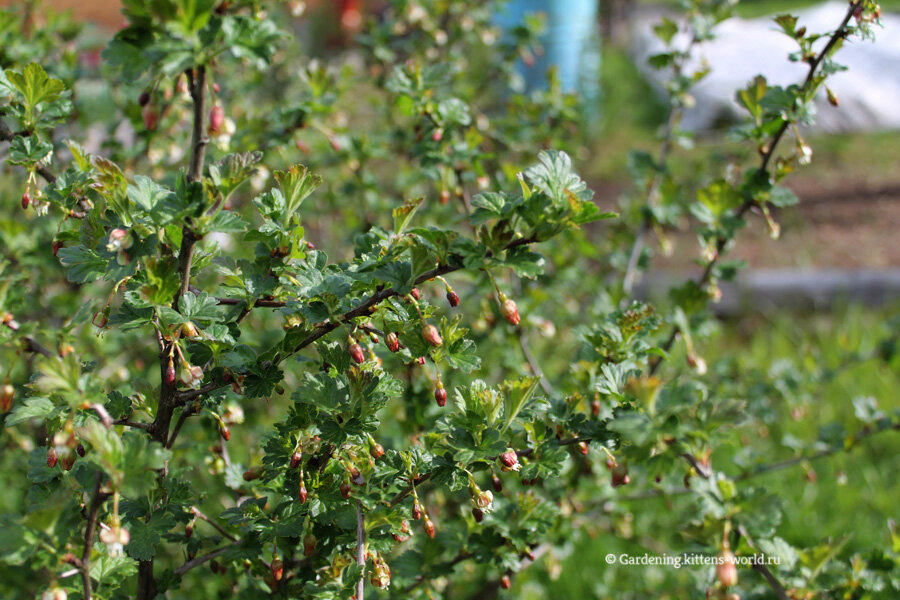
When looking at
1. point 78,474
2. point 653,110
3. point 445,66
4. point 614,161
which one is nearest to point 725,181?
point 445,66

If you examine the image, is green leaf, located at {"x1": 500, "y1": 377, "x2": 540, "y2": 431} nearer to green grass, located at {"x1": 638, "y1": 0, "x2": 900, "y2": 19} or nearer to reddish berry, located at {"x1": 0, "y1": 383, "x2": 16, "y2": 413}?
reddish berry, located at {"x1": 0, "y1": 383, "x2": 16, "y2": 413}

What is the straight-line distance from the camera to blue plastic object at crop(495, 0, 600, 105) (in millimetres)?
6113

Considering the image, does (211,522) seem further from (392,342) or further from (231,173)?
(231,173)

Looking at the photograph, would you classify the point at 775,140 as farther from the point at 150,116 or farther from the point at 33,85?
the point at 33,85

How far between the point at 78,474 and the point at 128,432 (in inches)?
6.8

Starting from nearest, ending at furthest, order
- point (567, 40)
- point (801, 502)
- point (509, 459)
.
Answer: point (509, 459) → point (801, 502) → point (567, 40)

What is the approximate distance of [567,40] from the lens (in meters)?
6.26

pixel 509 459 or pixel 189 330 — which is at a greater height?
pixel 189 330

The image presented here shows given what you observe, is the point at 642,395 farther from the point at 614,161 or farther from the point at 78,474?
the point at 614,161

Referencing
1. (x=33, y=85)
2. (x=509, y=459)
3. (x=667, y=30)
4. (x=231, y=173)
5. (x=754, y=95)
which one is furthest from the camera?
(x=667, y=30)

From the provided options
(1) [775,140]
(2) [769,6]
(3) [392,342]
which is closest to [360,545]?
(3) [392,342]

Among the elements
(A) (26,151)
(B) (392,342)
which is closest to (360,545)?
(B) (392,342)

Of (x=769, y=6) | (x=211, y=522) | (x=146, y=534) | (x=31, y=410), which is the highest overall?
(x=31, y=410)

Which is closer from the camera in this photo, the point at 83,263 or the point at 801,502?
the point at 83,263
